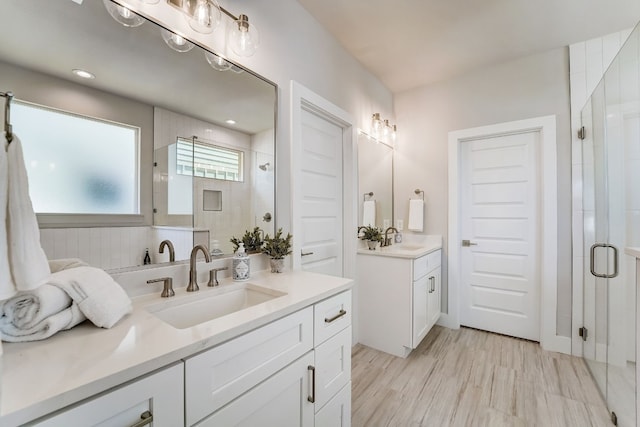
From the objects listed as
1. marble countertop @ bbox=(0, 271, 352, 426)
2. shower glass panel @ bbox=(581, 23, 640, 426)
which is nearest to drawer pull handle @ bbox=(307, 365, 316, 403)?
marble countertop @ bbox=(0, 271, 352, 426)

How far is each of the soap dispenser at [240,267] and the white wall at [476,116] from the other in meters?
2.24

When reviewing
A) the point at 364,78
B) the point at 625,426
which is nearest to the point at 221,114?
the point at 364,78

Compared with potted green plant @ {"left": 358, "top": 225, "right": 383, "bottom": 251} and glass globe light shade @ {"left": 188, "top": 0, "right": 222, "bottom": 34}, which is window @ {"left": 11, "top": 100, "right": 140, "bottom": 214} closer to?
glass globe light shade @ {"left": 188, "top": 0, "right": 222, "bottom": 34}

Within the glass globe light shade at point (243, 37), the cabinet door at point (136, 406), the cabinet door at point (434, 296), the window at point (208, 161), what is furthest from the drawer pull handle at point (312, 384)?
the cabinet door at point (434, 296)

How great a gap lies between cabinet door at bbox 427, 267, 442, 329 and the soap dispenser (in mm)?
1844

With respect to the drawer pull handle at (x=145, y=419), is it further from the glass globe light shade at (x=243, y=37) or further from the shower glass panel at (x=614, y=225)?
the shower glass panel at (x=614, y=225)

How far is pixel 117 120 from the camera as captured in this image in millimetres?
1097

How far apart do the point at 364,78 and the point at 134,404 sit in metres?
2.85

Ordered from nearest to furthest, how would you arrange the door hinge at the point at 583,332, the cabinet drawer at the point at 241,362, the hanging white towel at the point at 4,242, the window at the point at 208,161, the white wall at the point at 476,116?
the hanging white towel at the point at 4,242 → the cabinet drawer at the point at 241,362 → the window at the point at 208,161 → the door hinge at the point at 583,332 → the white wall at the point at 476,116

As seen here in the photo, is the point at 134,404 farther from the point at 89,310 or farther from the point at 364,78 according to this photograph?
the point at 364,78

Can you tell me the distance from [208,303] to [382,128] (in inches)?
97.0

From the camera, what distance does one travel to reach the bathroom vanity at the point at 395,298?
7.43 feet

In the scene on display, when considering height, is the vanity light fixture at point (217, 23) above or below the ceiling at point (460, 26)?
below

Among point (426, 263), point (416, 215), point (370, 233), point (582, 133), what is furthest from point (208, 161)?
point (582, 133)
